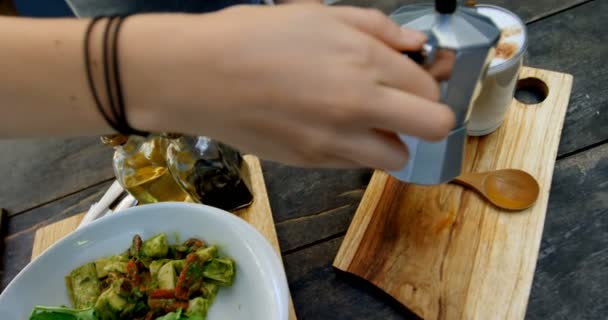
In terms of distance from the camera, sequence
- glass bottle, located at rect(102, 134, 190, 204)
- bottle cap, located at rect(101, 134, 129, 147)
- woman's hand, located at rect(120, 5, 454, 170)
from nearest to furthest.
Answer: woman's hand, located at rect(120, 5, 454, 170)
bottle cap, located at rect(101, 134, 129, 147)
glass bottle, located at rect(102, 134, 190, 204)

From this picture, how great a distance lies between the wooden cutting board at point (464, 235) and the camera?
17.9 inches

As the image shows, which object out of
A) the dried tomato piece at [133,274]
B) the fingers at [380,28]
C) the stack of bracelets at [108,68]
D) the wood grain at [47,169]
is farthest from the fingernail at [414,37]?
the wood grain at [47,169]

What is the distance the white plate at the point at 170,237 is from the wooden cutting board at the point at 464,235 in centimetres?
9

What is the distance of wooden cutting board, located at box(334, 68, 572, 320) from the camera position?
45 centimetres

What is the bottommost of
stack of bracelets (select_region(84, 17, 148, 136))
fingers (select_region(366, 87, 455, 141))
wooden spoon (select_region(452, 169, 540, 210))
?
wooden spoon (select_region(452, 169, 540, 210))

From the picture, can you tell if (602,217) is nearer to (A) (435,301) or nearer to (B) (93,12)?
(A) (435,301)

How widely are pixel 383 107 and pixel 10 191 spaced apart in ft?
2.15

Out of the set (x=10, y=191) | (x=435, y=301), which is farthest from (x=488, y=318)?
(x=10, y=191)

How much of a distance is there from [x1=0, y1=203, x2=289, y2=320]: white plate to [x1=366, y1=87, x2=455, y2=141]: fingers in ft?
0.76

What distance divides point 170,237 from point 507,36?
0.43 meters

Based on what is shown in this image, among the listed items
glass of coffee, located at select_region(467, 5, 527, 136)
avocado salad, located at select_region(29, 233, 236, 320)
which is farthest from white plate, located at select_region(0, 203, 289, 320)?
glass of coffee, located at select_region(467, 5, 527, 136)

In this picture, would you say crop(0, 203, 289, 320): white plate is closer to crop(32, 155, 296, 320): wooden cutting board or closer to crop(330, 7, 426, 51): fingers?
crop(32, 155, 296, 320): wooden cutting board

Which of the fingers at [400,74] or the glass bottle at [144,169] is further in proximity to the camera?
the glass bottle at [144,169]

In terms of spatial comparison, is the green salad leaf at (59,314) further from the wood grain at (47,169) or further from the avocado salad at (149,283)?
the wood grain at (47,169)
